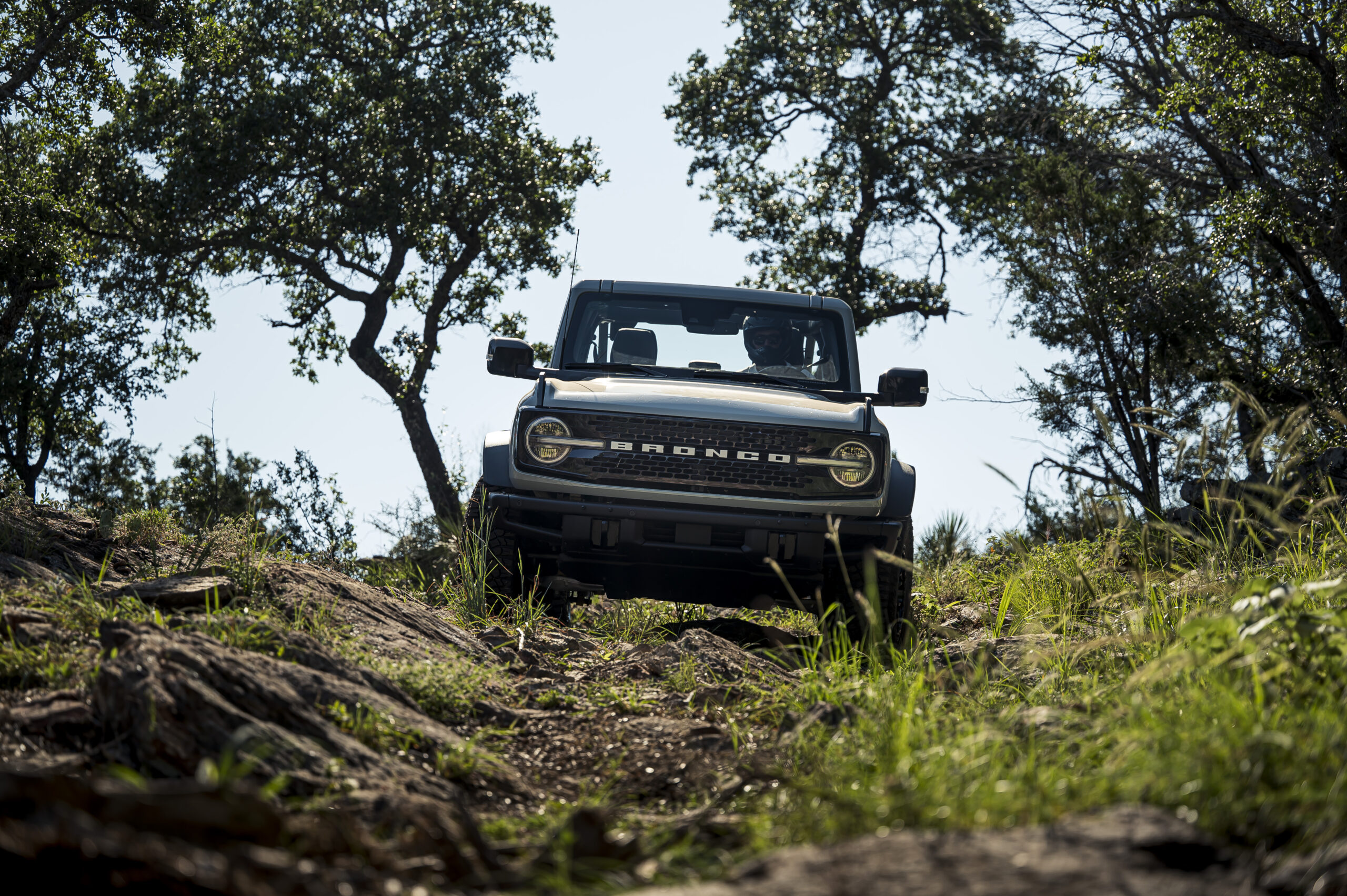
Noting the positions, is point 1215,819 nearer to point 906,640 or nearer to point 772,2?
point 906,640

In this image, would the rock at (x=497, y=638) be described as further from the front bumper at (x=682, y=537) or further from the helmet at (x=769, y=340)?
the helmet at (x=769, y=340)

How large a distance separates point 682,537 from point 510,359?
1.83 m

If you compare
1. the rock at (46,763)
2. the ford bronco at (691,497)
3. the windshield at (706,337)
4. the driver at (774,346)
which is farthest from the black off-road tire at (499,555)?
the rock at (46,763)

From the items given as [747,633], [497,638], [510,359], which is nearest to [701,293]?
[510,359]

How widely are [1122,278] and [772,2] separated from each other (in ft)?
29.4

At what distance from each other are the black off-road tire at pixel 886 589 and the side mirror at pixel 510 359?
2.15 metres

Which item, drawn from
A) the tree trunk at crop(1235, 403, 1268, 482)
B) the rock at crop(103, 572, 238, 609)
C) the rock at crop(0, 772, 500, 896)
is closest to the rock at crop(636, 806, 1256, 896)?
the rock at crop(0, 772, 500, 896)

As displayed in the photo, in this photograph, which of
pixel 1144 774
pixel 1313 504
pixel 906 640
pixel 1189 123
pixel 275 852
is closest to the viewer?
pixel 275 852

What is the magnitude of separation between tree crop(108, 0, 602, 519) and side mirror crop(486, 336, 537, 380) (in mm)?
9800

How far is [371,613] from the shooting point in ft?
14.8

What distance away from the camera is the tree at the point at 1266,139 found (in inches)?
446

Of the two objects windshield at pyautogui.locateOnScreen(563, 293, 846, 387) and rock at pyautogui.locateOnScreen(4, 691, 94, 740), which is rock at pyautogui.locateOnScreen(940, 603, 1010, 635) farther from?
rock at pyautogui.locateOnScreen(4, 691, 94, 740)

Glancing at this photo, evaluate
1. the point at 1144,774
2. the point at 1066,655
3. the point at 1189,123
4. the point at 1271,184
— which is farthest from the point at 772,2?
the point at 1144,774

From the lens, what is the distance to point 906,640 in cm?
516
